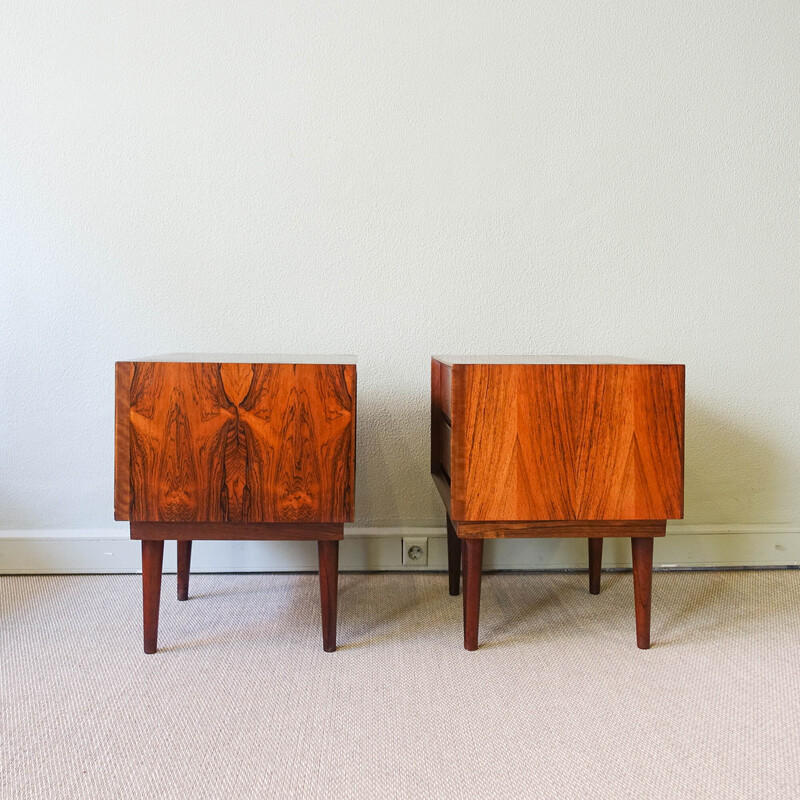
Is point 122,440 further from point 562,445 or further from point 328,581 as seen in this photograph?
point 562,445

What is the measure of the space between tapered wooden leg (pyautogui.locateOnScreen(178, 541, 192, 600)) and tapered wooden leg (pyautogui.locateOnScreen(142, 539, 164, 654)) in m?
0.27

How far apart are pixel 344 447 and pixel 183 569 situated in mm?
592

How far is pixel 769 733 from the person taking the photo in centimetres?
108

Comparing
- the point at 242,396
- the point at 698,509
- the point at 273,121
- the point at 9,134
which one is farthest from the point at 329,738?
the point at 9,134

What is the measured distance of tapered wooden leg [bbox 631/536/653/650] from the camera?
137cm

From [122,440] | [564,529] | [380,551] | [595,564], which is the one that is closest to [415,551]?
[380,551]

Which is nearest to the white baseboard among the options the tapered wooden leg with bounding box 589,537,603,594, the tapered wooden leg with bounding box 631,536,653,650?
the tapered wooden leg with bounding box 589,537,603,594

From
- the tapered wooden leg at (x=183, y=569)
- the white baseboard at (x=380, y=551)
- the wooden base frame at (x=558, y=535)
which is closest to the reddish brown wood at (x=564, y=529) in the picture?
the wooden base frame at (x=558, y=535)

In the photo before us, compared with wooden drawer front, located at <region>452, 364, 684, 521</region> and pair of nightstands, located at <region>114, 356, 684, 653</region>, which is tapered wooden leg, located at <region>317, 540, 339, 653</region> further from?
wooden drawer front, located at <region>452, 364, 684, 521</region>

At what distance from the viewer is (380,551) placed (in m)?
1.80

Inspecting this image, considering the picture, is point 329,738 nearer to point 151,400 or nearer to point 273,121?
point 151,400

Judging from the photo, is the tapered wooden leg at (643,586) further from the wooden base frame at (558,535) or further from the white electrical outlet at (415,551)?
the white electrical outlet at (415,551)

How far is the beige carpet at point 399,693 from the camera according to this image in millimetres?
967

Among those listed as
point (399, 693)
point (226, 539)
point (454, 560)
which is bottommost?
point (399, 693)
